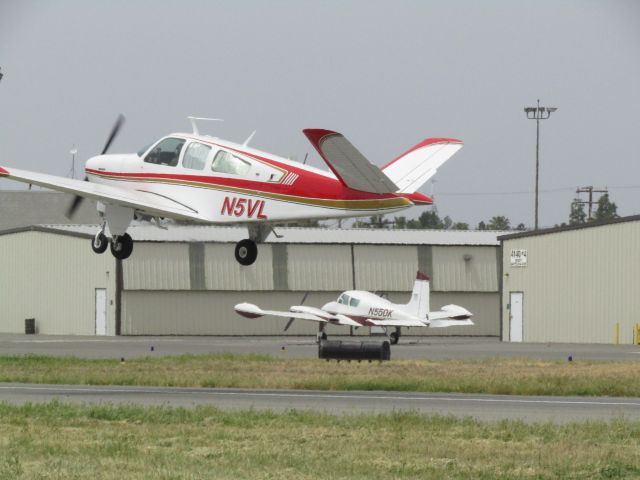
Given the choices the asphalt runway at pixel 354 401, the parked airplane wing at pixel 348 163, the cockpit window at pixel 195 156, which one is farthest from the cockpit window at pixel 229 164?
the asphalt runway at pixel 354 401

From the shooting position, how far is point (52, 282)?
85.8 meters

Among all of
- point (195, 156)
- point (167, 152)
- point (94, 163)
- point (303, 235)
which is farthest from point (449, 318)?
point (195, 156)

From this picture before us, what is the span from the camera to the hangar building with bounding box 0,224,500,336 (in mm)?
83812

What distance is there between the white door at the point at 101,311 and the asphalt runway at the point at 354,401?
40656 millimetres

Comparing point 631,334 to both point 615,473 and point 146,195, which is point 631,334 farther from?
point 615,473

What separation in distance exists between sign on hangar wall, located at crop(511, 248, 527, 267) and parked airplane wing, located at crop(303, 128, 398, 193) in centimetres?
4922

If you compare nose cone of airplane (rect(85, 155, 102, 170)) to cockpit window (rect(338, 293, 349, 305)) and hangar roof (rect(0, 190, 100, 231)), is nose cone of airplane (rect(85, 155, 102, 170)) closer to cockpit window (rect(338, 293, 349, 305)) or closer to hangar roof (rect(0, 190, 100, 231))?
cockpit window (rect(338, 293, 349, 305))

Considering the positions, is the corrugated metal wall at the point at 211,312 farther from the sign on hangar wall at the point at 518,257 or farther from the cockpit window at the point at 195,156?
the cockpit window at the point at 195,156

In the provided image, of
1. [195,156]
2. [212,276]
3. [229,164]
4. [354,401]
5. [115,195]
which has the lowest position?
[354,401]

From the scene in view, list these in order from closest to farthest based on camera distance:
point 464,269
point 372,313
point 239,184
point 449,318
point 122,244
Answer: point 239,184, point 122,244, point 372,313, point 449,318, point 464,269

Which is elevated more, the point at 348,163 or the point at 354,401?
the point at 348,163

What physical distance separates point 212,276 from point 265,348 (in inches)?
728

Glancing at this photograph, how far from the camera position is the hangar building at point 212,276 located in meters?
83.8

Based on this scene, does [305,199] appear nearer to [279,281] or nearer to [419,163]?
[419,163]
